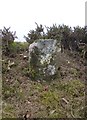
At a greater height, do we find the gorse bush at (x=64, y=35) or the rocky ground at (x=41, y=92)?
the gorse bush at (x=64, y=35)

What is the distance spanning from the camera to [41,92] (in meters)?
7.82

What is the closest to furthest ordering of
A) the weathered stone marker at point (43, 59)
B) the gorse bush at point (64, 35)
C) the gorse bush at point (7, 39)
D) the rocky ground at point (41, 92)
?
the rocky ground at point (41, 92) < the weathered stone marker at point (43, 59) < the gorse bush at point (7, 39) < the gorse bush at point (64, 35)

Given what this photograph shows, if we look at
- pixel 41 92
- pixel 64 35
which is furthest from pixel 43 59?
pixel 64 35

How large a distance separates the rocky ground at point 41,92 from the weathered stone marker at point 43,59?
0.18 meters

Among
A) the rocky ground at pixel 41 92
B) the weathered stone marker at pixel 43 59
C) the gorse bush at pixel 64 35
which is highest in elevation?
the gorse bush at pixel 64 35

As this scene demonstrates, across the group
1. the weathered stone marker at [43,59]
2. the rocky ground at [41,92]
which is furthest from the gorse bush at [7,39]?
the weathered stone marker at [43,59]

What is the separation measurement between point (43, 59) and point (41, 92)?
111cm

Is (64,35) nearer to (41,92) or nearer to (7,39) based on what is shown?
(7,39)

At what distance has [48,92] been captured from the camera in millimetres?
7832

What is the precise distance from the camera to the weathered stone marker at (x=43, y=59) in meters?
8.39

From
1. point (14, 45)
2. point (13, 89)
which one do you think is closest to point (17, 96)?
point (13, 89)

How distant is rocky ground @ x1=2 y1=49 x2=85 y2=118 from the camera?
7.03 meters

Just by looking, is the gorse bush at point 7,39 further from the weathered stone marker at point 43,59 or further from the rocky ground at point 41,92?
the weathered stone marker at point 43,59

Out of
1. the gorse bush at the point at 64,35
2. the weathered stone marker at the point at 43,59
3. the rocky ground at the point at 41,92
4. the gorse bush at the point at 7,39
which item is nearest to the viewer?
the rocky ground at the point at 41,92
